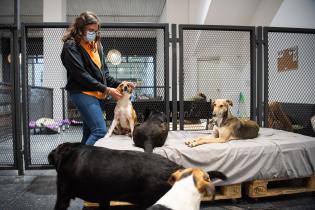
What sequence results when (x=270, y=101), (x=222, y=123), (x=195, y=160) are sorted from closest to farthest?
1. (x=195, y=160)
2. (x=222, y=123)
3. (x=270, y=101)

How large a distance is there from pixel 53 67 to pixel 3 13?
395 inches

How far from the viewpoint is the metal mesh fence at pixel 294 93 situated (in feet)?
13.7

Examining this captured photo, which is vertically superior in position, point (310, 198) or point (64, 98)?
point (64, 98)

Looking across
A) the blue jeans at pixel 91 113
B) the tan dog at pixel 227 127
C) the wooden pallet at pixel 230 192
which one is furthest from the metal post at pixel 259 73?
the blue jeans at pixel 91 113

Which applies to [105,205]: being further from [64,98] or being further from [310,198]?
[64,98]

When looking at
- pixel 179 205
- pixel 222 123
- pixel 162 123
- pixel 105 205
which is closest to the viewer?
pixel 179 205

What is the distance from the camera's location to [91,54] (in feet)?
9.54

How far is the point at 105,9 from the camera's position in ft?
38.6

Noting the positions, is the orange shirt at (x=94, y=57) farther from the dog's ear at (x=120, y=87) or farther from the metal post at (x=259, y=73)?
the metal post at (x=259, y=73)

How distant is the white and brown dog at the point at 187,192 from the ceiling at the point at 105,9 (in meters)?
10.2

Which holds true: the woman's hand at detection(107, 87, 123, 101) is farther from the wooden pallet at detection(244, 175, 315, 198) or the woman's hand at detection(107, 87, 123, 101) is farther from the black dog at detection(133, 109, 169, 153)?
the wooden pallet at detection(244, 175, 315, 198)

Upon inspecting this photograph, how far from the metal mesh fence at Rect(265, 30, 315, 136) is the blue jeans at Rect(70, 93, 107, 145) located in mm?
2427

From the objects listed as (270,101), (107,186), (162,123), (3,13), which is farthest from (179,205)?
(3,13)

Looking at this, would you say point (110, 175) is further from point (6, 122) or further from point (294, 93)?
point (6, 122)
